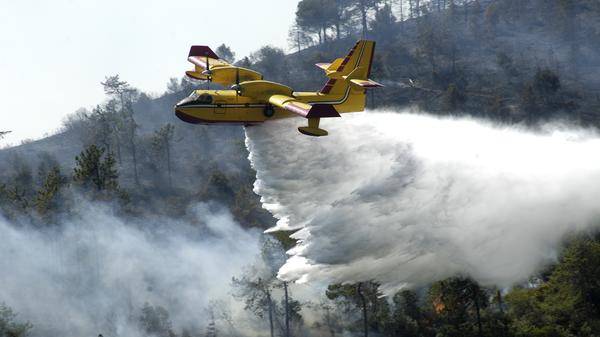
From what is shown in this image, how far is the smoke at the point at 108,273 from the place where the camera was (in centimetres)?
5000

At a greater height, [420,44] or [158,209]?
[420,44]

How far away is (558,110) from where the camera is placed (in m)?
87.4

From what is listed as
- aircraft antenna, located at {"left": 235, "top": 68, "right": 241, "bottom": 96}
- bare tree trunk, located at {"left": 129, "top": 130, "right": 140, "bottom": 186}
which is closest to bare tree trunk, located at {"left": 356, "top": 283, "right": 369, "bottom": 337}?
aircraft antenna, located at {"left": 235, "top": 68, "right": 241, "bottom": 96}

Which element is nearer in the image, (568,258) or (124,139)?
(568,258)

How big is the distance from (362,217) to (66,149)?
80.9 meters

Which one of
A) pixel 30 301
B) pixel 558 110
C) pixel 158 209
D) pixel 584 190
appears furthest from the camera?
pixel 558 110

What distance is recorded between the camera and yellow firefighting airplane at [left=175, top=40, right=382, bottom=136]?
3306 centimetres

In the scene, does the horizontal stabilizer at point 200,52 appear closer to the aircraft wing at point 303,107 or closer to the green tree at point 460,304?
the aircraft wing at point 303,107

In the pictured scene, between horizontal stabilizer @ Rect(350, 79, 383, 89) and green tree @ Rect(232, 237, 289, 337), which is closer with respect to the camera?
horizontal stabilizer @ Rect(350, 79, 383, 89)

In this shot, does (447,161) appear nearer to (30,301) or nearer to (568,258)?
(568,258)

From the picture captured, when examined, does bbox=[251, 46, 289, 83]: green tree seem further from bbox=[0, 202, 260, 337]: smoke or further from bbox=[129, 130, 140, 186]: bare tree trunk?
bbox=[0, 202, 260, 337]: smoke

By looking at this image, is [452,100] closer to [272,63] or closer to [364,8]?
[272,63]

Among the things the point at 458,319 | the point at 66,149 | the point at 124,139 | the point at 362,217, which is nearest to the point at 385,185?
the point at 362,217

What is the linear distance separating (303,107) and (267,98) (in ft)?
9.84
